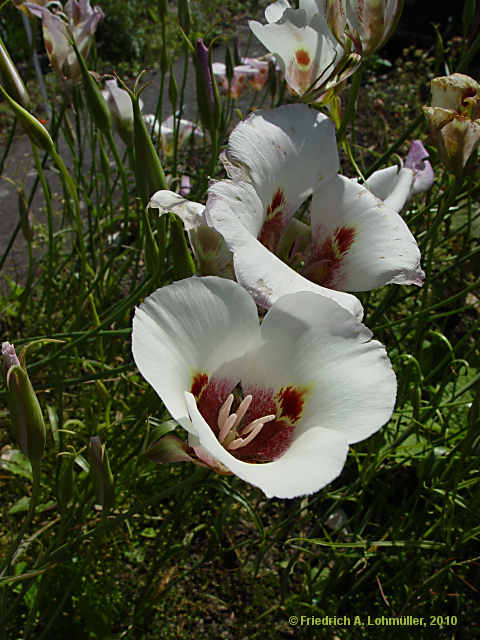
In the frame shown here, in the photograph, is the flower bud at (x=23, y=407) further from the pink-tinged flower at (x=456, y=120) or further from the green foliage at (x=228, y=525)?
the pink-tinged flower at (x=456, y=120)

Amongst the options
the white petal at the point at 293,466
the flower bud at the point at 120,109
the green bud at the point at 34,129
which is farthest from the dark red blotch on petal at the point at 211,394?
the flower bud at the point at 120,109

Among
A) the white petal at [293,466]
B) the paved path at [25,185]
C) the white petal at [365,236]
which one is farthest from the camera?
the paved path at [25,185]

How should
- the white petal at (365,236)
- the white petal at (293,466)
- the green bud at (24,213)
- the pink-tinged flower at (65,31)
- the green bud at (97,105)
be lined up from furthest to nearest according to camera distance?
1. the green bud at (24,213)
2. the pink-tinged flower at (65,31)
3. the green bud at (97,105)
4. the white petal at (365,236)
5. the white petal at (293,466)

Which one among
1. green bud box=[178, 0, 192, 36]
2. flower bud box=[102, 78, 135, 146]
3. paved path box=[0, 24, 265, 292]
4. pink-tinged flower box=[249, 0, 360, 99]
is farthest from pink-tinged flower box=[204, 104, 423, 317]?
paved path box=[0, 24, 265, 292]

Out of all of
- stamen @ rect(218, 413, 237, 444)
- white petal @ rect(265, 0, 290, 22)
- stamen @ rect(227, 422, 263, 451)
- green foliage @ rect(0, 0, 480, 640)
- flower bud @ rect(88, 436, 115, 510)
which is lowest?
green foliage @ rect(0, 0, 480, 640)

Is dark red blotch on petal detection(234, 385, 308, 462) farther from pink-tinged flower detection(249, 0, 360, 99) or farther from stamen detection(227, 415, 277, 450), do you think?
pink-tinged flower detection(249, 0, 360, 99)

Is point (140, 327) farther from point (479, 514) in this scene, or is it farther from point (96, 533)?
point (479, 514)
